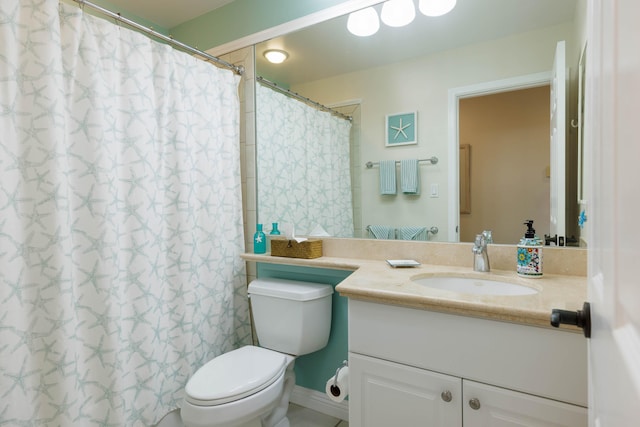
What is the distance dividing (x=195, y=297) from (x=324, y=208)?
868mm

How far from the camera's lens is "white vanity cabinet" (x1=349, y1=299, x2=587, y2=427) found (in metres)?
0.85

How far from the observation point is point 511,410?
0.90m

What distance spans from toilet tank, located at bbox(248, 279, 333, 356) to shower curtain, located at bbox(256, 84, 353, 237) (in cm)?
39

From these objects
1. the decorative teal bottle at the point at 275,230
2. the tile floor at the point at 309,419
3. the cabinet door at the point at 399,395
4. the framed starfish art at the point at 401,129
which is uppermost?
the framed starfish art at the point at 401,129

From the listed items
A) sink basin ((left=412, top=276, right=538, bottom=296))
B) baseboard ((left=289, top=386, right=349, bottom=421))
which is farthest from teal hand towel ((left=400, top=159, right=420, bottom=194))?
baseboard ((left=289, top=386, right=349, bottom=421))

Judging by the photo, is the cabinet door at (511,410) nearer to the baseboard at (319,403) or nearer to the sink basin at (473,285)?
the sink basin at (473,285)

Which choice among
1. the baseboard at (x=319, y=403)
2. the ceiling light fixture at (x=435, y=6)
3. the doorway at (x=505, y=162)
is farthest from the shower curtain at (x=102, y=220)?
the doorway at (x=505, y=162)

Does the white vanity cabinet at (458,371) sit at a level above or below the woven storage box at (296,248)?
below

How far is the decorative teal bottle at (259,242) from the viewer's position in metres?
1.96

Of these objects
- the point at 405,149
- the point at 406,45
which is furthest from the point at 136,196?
the point at 406,45

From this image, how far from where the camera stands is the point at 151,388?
1543 mm

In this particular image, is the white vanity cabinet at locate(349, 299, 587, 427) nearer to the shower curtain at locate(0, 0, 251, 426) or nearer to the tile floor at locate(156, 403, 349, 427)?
the tile floor at locate(156, 403, 349, 427)

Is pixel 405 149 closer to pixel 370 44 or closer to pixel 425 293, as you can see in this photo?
pixel 370 44

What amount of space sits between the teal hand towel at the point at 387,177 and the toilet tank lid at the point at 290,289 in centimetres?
59
